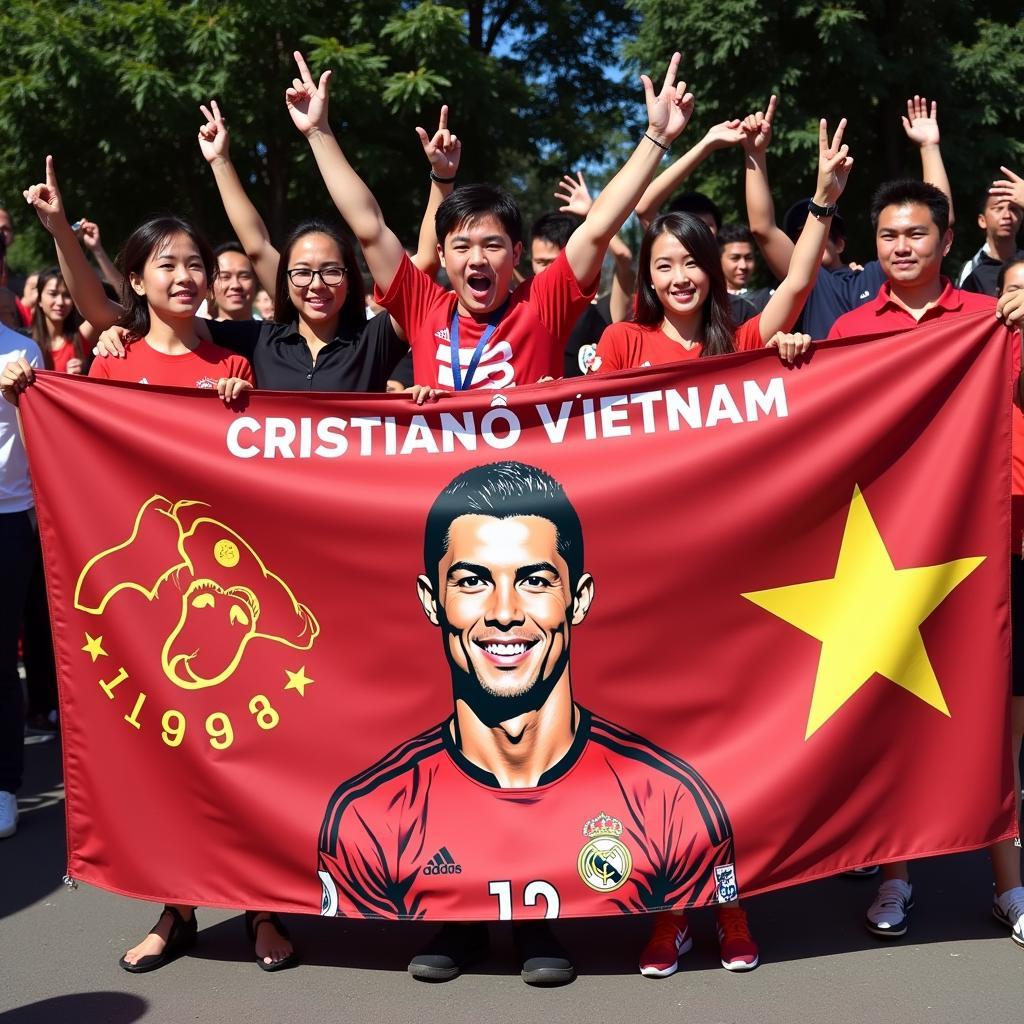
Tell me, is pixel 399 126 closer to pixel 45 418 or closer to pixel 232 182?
pixel 232 182

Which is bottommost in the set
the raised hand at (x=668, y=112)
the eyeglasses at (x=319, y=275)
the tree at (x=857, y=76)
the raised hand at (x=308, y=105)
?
the eyeglasses at (x=319, y=275)

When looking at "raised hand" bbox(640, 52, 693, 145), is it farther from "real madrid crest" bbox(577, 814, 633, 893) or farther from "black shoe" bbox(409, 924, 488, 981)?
"black shoe" bbox(409, 924, 488, 981)

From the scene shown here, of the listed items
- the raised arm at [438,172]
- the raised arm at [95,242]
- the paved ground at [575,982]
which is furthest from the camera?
the raised arm at [95,242]

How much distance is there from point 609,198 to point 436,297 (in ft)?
2.03

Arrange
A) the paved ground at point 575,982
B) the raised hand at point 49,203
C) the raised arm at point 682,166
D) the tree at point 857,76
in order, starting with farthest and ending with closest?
the tree at point 857,76 → the raised arm at point 682,166 → the raised hand at point 49,203 → the paved ground at point 575,982

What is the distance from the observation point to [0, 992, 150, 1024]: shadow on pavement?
11.2ft

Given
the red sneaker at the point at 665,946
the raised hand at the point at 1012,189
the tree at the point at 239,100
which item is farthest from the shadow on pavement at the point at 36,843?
the tree at the point at 239,100

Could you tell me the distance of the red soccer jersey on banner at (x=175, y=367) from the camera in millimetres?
4152

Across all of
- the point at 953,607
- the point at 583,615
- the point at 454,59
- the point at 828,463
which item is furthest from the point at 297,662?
the point at 454,59

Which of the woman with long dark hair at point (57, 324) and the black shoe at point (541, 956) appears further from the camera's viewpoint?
the woman with long dark hair at point (57, 324)

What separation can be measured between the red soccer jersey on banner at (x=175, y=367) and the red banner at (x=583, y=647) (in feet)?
1.43

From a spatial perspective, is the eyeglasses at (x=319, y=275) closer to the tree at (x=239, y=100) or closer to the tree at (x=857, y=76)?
the tree at (x=239, y=100)

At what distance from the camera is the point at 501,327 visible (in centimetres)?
396

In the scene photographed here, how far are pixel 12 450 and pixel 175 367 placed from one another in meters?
1.14
